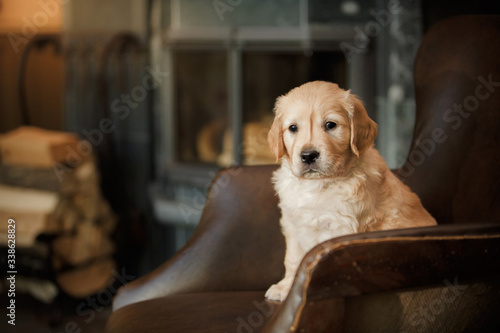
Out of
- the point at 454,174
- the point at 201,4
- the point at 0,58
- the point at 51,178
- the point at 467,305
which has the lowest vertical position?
the point at 51,178

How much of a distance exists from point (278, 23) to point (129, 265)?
1755 mm

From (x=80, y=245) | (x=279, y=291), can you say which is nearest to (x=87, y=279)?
(x=80, y=245)

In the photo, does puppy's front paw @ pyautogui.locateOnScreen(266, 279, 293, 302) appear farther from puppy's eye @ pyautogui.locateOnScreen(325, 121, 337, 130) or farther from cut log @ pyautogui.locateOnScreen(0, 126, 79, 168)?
cut log @ pyautogui.locateOnScreen(0, 126, 79, 168)

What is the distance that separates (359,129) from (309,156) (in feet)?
0.47

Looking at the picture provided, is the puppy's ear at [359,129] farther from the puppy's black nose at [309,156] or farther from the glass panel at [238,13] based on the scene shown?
the glass panel at [238,13]

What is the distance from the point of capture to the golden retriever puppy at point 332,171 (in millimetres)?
1226

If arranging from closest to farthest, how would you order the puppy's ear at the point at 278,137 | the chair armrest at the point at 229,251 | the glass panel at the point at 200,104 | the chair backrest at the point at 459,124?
the puppy's ear at the point at 278,137
the chair backrest at the point at 459,124
the chair armrest at the point at 229,251
the glass panel at the point at 200,104

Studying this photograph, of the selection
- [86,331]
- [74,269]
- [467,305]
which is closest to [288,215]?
[467,305]

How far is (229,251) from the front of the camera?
1630 mm

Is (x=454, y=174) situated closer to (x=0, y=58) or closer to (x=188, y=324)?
(x=188, y=324)

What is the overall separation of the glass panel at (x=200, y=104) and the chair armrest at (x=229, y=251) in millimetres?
1486

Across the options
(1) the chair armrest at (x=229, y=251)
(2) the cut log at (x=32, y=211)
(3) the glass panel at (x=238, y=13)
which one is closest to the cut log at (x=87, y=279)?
(2) the cut log at (x=32, y=211)

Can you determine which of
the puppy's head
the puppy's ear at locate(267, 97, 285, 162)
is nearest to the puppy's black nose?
the puppy's head

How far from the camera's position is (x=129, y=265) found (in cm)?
354
